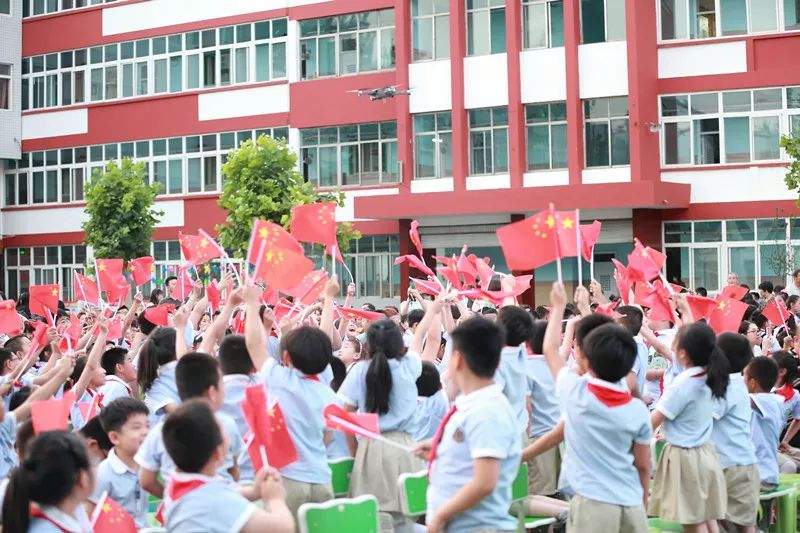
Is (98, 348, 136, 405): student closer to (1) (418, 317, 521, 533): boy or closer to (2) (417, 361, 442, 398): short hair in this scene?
(2) (417, 361, 442, 398): short hair

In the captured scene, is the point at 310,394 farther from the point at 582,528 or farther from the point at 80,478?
the point at 80,478

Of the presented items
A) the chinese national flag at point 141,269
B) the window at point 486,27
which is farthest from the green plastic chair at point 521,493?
the window at point 486,27

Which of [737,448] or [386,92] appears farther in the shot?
[386,92]

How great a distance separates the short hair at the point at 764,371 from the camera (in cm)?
809

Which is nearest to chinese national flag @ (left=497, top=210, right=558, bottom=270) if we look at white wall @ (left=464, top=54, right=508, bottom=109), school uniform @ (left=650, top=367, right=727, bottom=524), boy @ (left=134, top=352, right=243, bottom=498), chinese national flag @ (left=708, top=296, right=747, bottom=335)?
school uniform @ (left=650, top=367, right=727, bottom=524)

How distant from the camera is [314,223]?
9.61 m

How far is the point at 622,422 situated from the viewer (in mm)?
5387

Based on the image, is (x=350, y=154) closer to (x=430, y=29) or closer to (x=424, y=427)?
(x=430, y=29)

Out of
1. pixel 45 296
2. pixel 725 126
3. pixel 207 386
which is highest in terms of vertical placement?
pixel 725 126

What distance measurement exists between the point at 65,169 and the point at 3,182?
95.0 inches

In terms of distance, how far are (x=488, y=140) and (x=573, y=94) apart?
7.88 ft

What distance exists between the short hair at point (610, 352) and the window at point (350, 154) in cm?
2465

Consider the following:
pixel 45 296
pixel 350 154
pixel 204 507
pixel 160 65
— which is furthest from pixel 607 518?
pixel 160 65

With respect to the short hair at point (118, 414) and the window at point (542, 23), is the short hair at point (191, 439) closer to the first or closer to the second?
the short hair at point (118, 414)
